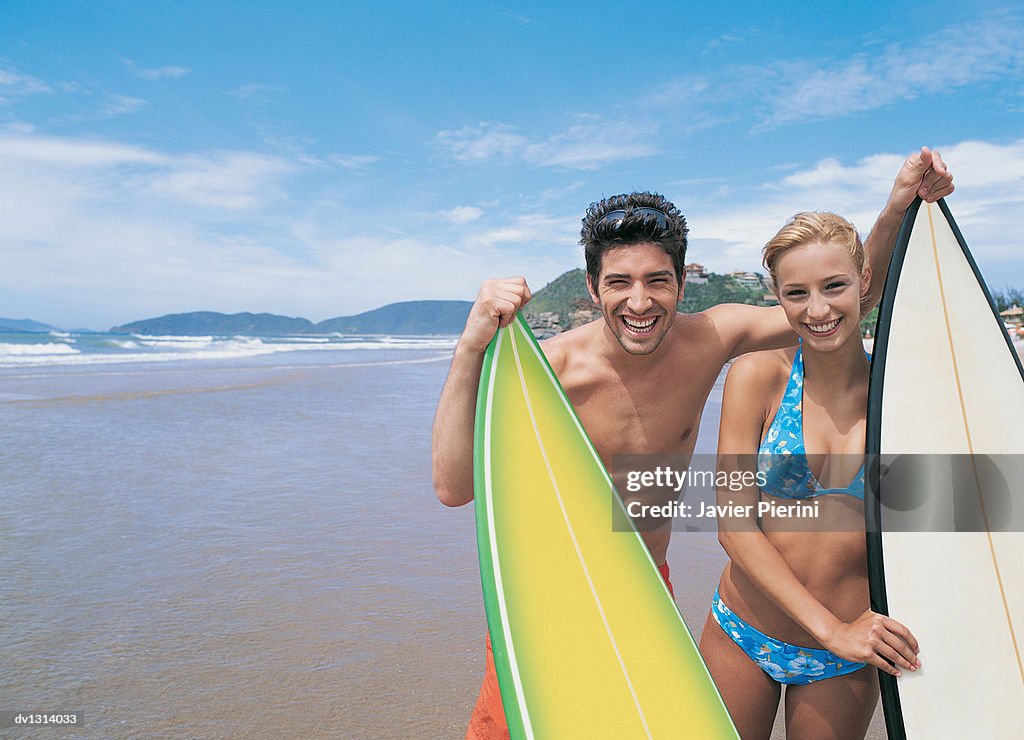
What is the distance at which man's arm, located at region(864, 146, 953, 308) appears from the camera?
2039 mm

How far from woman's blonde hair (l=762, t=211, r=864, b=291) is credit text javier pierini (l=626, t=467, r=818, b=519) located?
61cm

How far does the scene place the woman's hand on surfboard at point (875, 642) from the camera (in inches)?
70.1

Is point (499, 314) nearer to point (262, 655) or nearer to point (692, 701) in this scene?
point (692, 701)

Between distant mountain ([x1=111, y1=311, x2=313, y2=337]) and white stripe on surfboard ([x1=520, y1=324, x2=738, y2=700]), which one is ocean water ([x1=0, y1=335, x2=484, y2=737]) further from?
distant mountain ([x1=111, y1=311, x2=313, y2=337])

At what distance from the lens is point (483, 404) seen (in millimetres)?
2227

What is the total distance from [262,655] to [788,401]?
9.09ft

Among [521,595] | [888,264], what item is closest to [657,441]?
[521,595]

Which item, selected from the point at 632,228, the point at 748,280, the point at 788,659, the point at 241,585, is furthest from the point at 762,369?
the point at 748,280

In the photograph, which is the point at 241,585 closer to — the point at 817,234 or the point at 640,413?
the point at 640,413

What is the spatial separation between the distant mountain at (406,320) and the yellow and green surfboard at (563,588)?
123 metres

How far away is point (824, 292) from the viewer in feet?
6.15

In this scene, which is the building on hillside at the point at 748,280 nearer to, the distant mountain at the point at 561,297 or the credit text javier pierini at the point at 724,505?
the distant mountain at the point at 561,297

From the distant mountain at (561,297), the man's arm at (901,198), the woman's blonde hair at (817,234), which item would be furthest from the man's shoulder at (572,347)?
the distant mountain at (561,297)

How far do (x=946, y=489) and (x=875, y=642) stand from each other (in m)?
0.57
